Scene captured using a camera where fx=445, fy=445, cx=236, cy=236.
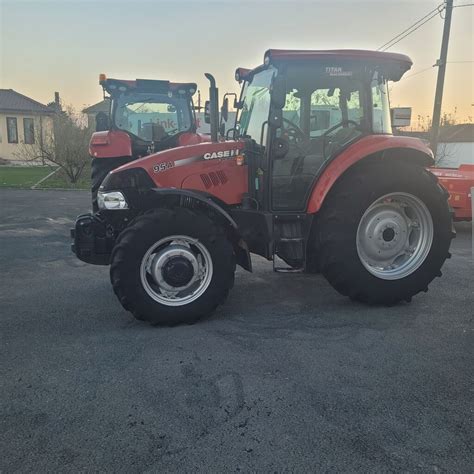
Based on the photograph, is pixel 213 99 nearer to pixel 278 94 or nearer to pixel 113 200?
pixel 278 94

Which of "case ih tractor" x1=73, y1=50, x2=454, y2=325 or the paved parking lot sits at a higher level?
"case ih tractor" x1=73, y1=50, x2=454, y2=325

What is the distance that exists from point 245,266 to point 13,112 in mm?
33445

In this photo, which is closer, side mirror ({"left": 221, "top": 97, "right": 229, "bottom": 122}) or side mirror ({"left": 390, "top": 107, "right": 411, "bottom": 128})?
side mirror ({"left": 390, "top": 107, "right": 411, "bottom": 128})

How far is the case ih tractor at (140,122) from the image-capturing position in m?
8.45

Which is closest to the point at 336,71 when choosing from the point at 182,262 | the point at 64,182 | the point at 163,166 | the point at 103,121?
the point at 163,166

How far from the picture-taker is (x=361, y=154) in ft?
14.1

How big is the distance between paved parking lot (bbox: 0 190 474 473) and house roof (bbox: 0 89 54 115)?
31039mm

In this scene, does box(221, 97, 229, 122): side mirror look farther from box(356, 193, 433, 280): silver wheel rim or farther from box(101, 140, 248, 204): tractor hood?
box(356, 193, 433, 280): silver wheel rim

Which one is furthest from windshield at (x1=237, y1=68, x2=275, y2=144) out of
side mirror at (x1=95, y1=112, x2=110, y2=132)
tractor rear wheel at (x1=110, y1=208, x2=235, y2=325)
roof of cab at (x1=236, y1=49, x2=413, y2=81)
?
side mirror at (x1=95, y1=112, x2=110, y2=132)

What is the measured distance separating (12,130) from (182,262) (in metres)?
33.4

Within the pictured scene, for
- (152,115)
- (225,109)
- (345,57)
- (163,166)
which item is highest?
(345,57)

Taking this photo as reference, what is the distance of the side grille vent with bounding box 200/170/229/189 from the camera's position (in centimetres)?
437

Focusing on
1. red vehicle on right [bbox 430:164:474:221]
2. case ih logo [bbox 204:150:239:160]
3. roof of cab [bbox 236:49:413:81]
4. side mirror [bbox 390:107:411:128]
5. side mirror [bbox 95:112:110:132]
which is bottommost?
red vehicle on right [bbox 430:164:474:221]

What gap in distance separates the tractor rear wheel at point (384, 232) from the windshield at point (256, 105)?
101 centimetres
